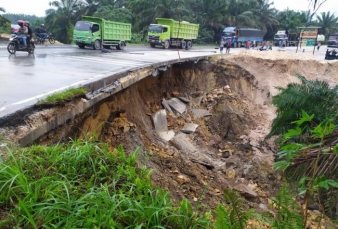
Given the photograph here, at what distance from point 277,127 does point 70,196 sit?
281 inches

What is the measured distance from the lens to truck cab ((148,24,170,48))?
89.6 feet

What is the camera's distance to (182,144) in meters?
9.74

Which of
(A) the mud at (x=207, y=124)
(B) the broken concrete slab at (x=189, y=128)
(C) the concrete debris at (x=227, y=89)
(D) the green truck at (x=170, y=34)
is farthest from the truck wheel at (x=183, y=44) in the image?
(B) the broken concrete slab at (x=189, y=128)

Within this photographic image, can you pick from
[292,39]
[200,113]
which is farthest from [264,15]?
[200,113]

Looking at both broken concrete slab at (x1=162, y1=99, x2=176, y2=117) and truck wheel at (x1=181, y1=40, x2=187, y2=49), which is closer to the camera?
broken concrete slab at (x1=162, y1=99, x2=176, y2=117)

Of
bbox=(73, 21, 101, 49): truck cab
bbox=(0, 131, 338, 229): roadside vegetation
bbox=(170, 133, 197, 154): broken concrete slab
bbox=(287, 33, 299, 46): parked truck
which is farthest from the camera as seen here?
bbox=(287, 33, 299, 46): parked truck

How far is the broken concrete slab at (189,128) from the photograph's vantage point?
11.0m

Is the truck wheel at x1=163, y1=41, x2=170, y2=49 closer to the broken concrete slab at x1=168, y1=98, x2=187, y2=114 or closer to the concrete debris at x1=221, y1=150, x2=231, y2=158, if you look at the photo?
the broken concrete slab at x1=168, y1=98, x2=187, y2=114

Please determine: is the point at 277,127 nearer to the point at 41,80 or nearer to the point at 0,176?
the point at 41,80

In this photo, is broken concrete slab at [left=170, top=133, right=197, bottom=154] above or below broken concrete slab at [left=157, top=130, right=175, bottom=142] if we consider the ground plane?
below

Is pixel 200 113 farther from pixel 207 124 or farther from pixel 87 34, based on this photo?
pixel 87 34

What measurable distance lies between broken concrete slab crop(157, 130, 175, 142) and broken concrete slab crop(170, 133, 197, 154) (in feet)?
0.61

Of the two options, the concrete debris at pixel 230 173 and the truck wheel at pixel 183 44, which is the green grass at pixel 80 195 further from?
the truck wheel at pixel 183 44

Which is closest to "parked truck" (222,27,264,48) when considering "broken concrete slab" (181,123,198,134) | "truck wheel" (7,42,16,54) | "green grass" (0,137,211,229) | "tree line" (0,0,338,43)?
"tree line" (0,0,338,43)
